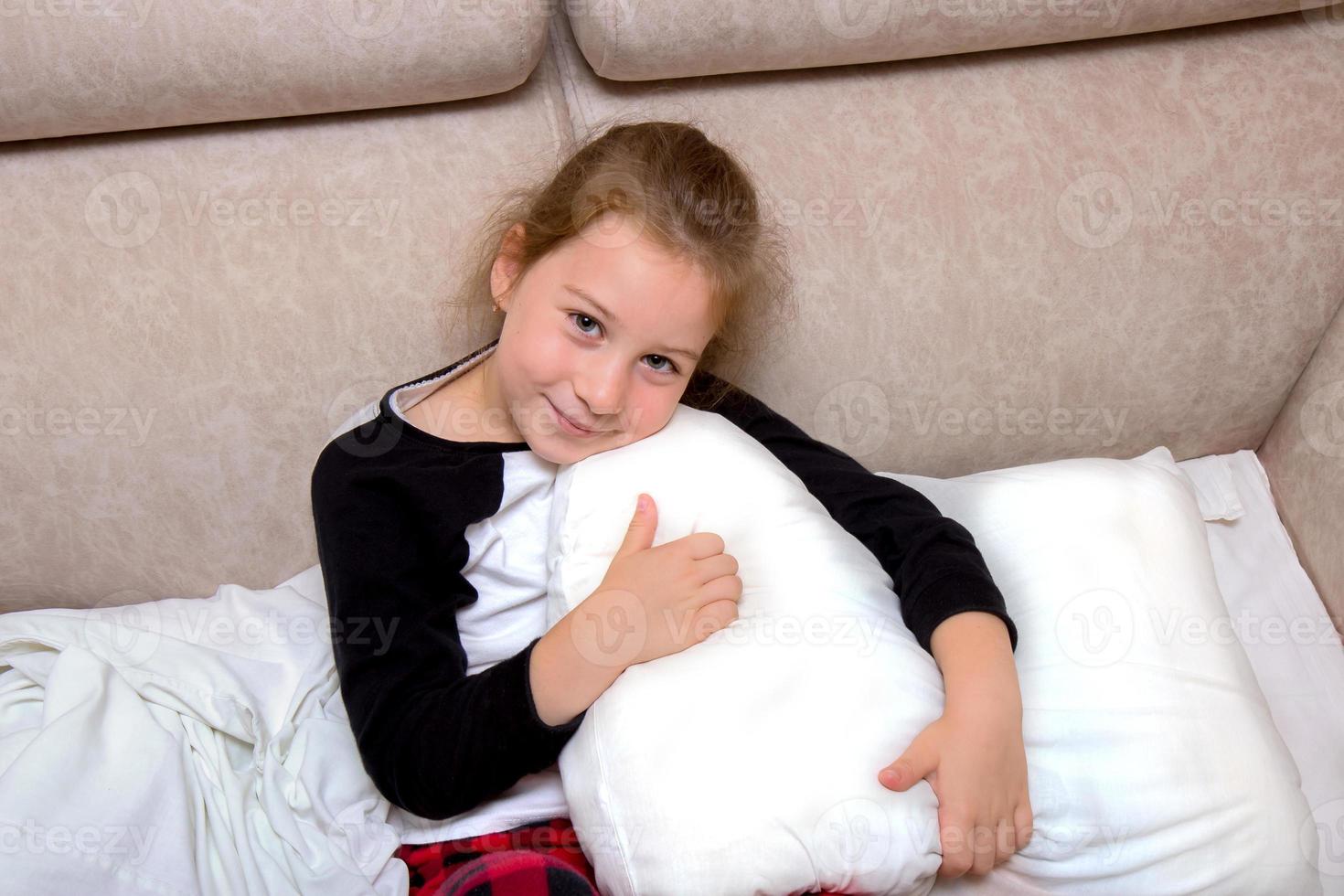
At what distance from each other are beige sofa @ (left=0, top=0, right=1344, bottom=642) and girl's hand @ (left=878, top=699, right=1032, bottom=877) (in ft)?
1.46

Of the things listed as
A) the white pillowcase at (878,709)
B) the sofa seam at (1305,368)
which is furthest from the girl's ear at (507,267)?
the sofa seam at (1305,368)

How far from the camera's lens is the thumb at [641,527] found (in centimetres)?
93

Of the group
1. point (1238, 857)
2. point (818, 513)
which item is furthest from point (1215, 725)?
point (818, 513)

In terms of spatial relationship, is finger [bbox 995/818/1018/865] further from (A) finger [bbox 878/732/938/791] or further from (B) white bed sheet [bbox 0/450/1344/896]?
(B) white bed sheet [bbox 0/450/1344/896]

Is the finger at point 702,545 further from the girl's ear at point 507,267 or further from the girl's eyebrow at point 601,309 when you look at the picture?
the girl's ear at point 507,267

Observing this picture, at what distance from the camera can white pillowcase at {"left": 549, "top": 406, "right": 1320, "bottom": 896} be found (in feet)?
2.60

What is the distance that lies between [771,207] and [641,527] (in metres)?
0.42

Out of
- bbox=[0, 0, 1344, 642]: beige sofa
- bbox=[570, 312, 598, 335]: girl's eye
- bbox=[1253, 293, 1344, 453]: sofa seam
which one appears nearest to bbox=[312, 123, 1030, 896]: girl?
bbox=[570, 312, 598, 335]: girl's eye

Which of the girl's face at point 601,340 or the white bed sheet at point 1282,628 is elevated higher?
the girl's face at point 601,340

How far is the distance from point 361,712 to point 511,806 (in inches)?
6.5

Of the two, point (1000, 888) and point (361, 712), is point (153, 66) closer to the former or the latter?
point (361, 712)

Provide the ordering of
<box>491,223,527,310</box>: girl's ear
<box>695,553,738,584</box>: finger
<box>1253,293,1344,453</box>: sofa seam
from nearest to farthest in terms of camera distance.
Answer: <box>695,553,738,584</box>: finger < <box>491,223,527,310</box>: girl's ear < <box>1253,293,1344,453</box>: sofa seam

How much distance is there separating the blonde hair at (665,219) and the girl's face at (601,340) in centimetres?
2

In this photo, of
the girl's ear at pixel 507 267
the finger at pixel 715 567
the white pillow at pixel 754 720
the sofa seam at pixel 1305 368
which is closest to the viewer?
the white pillow at pixel 754 720
